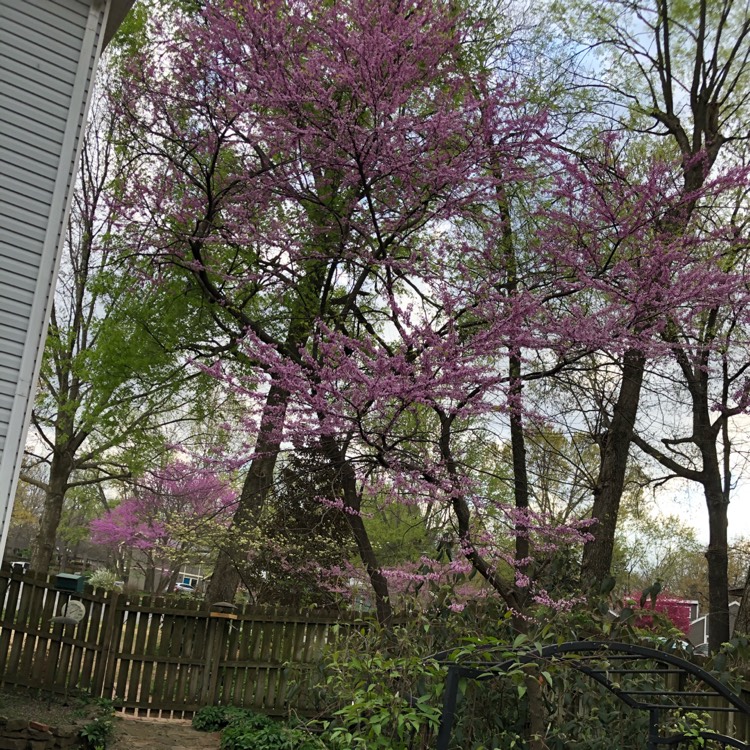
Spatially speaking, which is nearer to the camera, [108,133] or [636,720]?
[636,720]

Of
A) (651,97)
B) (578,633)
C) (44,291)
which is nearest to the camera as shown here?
(44,291)

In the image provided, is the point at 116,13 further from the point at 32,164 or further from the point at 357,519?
the point at 357,519

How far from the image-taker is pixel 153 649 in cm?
823

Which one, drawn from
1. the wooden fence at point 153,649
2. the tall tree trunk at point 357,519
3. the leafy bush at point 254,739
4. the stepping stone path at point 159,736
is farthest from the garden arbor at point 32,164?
the wooden fence at point 153,649

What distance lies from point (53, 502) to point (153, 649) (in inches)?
163

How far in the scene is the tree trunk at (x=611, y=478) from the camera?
7.88 meters

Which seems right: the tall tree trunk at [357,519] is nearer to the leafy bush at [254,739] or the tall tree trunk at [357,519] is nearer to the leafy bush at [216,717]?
the leafy bush at [254,739]

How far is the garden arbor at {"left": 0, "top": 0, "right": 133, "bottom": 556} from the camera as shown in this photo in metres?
3.78

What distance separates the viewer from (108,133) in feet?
37.4

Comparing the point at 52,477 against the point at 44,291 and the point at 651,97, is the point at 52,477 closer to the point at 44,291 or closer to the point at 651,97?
the point at 44,291

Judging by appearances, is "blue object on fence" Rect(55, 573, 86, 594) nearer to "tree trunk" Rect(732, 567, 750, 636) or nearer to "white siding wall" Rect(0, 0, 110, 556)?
"white siding wall" Rect(0, 0, 110, 556)

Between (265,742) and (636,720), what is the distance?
3.73 meters

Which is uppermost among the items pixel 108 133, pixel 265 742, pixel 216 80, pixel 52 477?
pixel 108 133

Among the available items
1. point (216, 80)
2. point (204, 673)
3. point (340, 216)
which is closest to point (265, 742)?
point (204, 673)
